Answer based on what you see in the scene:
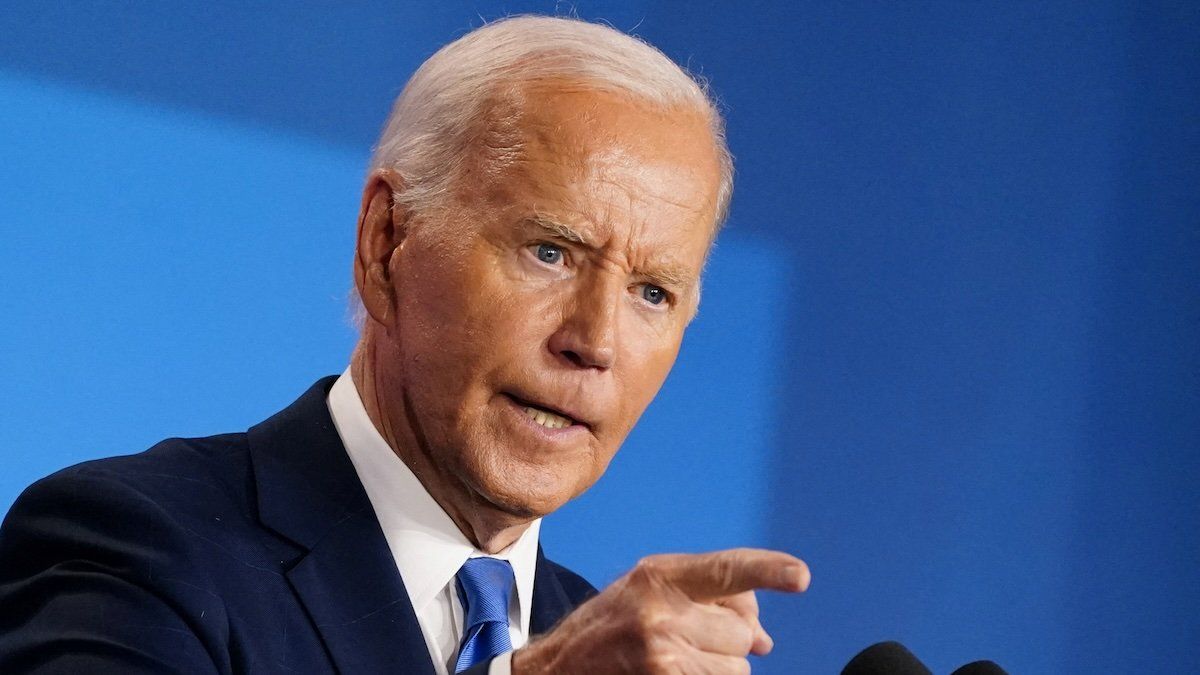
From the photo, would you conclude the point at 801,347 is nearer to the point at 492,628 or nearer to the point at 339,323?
the point at 339,323

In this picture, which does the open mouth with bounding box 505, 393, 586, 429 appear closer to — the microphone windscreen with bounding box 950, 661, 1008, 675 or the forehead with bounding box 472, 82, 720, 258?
the forehead with bounding box 472, 82, 720, 258

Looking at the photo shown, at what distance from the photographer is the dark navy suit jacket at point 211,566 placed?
123 centimetres

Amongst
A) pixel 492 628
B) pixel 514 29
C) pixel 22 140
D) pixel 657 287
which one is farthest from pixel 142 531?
pixel 22 140

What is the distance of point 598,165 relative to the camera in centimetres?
152

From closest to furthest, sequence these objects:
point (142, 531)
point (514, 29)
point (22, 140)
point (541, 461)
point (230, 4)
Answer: point (142, 531) → point (541, 461) → point (514, 29) → point (22, 140) → point (230, 4)

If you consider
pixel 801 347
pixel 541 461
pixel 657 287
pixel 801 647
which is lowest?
pixel 801 647

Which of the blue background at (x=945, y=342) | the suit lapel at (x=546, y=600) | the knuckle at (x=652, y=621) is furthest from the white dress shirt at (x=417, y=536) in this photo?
the blue background at (x=945, y=342)

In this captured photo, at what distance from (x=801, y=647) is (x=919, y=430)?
0.47 meters

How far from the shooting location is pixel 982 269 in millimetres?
2814

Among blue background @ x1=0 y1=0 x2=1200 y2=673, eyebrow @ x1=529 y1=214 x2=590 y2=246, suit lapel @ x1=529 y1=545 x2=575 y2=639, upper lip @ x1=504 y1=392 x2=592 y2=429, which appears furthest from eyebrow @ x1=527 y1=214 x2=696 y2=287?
blue background @ x1=0 y1=0 x2=1200 y2=673

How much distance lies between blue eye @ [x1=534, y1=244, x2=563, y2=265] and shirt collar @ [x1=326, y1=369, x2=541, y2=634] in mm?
269

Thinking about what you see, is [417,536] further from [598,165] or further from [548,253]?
[598,165]

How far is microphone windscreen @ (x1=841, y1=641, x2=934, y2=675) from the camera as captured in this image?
1.10m

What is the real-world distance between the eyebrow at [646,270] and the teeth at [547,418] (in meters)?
0.18
